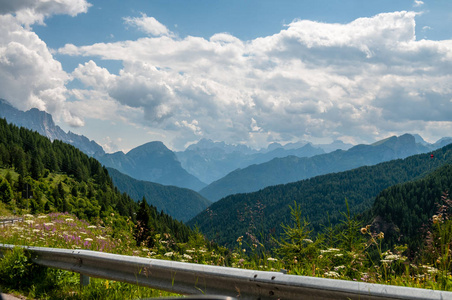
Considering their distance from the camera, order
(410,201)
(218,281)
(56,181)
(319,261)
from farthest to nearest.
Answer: (410,201)
(56,181)
(319,261)
(218,281)

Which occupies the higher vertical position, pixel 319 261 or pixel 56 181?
pixel 56 181

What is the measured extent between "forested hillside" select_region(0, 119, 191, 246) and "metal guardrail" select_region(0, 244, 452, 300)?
83.1 m

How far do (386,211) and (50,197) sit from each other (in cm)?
15191

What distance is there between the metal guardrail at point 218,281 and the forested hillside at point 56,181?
8311 cm

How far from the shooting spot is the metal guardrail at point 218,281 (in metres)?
2.71

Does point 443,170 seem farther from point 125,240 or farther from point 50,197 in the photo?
point 125,240

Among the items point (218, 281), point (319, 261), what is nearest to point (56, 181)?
point (319, 261)

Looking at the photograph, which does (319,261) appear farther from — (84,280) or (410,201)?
(410,201)

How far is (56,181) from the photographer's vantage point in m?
128

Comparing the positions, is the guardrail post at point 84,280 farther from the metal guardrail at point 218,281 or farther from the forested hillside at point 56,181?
the forested hillside at point 56,181

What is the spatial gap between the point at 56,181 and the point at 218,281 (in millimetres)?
140586

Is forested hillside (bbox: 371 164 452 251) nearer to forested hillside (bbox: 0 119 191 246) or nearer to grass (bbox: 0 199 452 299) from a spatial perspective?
forested hillside (bbox: 0 119 191 246)

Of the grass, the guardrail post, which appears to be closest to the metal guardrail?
the guardrail post

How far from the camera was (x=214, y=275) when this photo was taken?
3.69 metres
